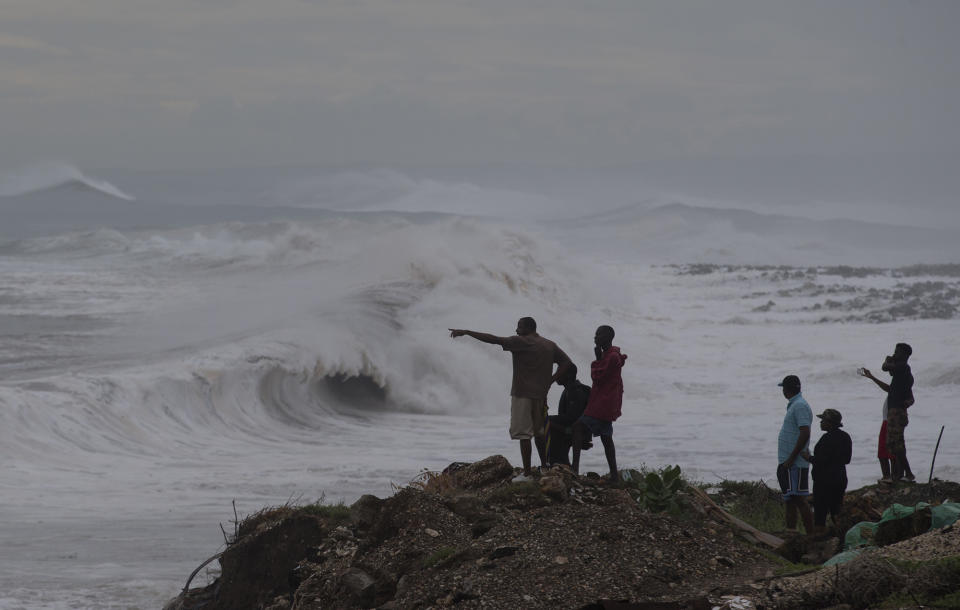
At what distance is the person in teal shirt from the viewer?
870 cm

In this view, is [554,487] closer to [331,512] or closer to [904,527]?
[331,512]

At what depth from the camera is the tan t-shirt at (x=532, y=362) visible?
9258 millimetres

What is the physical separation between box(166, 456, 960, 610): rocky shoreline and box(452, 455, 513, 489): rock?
0.04ft

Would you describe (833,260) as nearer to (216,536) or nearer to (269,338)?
(269,338)

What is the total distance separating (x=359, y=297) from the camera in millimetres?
26422

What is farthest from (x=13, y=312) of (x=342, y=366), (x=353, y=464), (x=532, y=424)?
(x=532, y=424)

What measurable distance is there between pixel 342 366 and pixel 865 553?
16.4 m

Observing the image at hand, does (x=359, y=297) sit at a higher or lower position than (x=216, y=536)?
higher

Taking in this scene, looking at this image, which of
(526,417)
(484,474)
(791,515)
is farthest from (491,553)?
(791,515)

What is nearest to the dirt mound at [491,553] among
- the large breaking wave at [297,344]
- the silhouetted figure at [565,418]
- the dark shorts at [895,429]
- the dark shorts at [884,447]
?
the silhouetted figure at [565,418]

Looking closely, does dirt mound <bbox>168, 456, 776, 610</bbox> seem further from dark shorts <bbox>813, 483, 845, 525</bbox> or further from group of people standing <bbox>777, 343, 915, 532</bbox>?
dark shorts <bbox>813, 483, 845, 525</bbox>

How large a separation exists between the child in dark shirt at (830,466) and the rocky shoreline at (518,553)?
23 cm

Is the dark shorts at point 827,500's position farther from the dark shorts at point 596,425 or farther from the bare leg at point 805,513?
the dark shorts at point 596,425

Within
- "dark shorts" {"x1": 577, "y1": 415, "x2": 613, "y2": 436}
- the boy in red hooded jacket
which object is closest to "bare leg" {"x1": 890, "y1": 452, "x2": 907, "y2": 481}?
the boy in red hooded jacket
